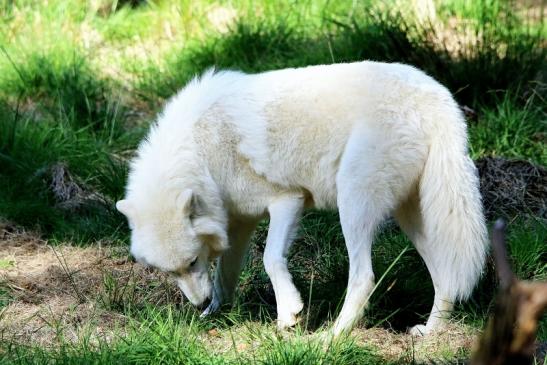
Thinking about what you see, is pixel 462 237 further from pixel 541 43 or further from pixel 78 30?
pixel 78 30

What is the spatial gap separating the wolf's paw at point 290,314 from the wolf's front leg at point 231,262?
569 mm

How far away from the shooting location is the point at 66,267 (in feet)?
17.9

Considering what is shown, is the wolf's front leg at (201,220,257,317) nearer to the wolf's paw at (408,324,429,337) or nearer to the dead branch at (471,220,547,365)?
the wolf's paw at (408,324,429,337)

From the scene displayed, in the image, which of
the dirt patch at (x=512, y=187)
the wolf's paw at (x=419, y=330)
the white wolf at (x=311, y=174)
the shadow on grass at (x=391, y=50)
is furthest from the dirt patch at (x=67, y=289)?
the shadow on grass at (x=391, y=50)

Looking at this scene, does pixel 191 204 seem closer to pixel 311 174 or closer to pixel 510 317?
pixel 311 174

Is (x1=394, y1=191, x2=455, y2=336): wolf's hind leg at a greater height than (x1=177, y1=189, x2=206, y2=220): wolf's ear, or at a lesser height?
lesser

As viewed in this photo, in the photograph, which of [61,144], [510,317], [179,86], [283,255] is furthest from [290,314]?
[179,86]

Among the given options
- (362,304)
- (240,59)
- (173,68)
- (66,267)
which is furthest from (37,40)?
(362,304)

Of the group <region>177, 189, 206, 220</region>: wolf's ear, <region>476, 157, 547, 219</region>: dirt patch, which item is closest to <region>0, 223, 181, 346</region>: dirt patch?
<region>177, 189, 206, 220</region>: wolf's ear

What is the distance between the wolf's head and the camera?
4.59 meters

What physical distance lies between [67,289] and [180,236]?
1.08 metres

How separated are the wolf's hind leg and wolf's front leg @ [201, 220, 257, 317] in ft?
2.76

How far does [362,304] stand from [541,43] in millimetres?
3926

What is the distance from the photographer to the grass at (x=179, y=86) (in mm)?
4301
